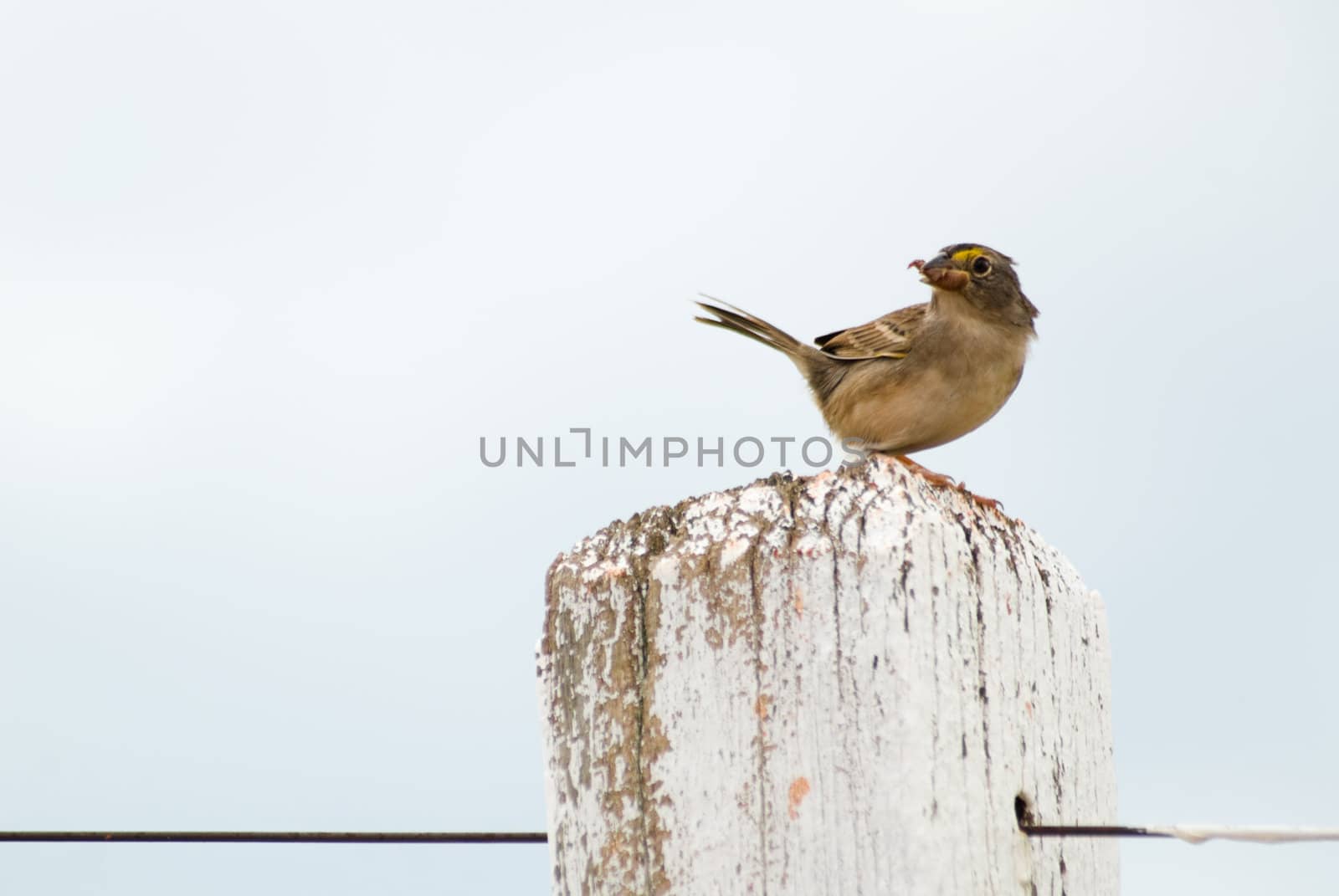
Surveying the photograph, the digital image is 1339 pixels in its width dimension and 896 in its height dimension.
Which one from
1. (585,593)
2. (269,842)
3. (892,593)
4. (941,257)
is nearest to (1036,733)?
(892,593)

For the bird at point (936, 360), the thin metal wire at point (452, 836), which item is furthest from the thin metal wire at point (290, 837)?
the bird at point (936, 360)

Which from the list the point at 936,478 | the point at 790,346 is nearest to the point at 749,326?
the point at 790,346

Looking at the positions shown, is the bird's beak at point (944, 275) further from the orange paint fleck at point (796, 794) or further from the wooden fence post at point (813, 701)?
the orange paint fleck at point (796, 794)

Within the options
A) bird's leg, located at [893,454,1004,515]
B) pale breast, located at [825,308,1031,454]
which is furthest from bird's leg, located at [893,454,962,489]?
pale breast, located at [825,308,1031,454]

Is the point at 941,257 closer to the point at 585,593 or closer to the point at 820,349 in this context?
the point at 820,349

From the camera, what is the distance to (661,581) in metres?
2.21

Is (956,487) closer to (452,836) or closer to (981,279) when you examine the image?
(452,836)

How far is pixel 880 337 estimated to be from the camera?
5602 millimetres

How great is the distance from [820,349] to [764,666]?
13.2 feet

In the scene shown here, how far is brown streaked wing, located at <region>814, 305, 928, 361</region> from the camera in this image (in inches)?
215

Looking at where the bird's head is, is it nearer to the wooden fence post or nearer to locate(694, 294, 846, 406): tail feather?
locate(694, 294, 846, 406): tail feather

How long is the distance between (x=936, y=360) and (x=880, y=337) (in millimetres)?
409

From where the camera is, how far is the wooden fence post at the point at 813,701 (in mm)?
2053

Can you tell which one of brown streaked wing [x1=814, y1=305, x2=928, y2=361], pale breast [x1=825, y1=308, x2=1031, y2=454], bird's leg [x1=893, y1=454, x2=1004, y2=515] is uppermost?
brown streaked wing [x1=814, y1=305, x2=928, y2=361]
